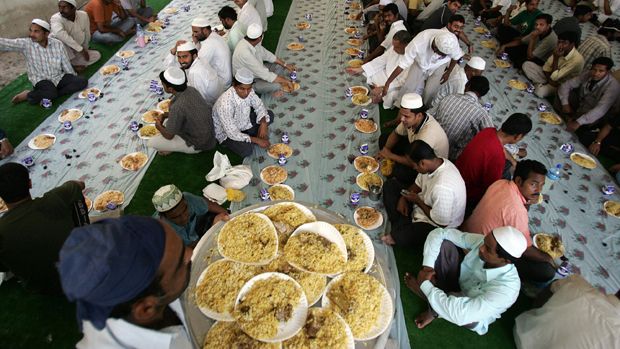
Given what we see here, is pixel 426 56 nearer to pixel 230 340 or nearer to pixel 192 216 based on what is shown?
pixel 192 216

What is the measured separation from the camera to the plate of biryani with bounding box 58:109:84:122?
477cm

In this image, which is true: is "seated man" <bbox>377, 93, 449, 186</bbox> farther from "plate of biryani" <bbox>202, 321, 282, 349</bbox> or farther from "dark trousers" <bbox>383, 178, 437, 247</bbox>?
"plate of biryani" <bbox>202, 321, 282, 349</bbox>

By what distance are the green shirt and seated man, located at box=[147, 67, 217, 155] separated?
1509 mm

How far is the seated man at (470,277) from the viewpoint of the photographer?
238 cm

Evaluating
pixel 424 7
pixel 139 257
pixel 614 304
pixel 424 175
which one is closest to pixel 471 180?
pixel 424 175

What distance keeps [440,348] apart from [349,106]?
353cm

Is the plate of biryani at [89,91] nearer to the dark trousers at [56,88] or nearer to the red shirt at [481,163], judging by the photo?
the dark trousers at [56,88]

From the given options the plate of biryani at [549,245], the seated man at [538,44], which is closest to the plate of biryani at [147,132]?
the plate of biryani at [549,245]

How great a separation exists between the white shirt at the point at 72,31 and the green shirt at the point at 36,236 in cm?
392

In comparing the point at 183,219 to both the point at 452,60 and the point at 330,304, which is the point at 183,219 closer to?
the point at 330,304

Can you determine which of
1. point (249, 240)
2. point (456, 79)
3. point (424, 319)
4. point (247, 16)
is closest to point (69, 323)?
point (249, 240)

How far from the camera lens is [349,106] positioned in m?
5.32

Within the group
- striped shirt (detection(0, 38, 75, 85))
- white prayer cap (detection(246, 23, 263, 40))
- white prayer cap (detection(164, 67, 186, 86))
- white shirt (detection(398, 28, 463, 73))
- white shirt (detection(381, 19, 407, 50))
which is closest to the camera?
Answer: white prayer cap (detection(164, 67, 186, 86))

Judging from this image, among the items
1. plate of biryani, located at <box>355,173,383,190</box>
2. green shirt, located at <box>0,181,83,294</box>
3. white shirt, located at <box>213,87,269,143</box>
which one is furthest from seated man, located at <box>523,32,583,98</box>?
green shirt, located at <box>0,181,83,294</box>
